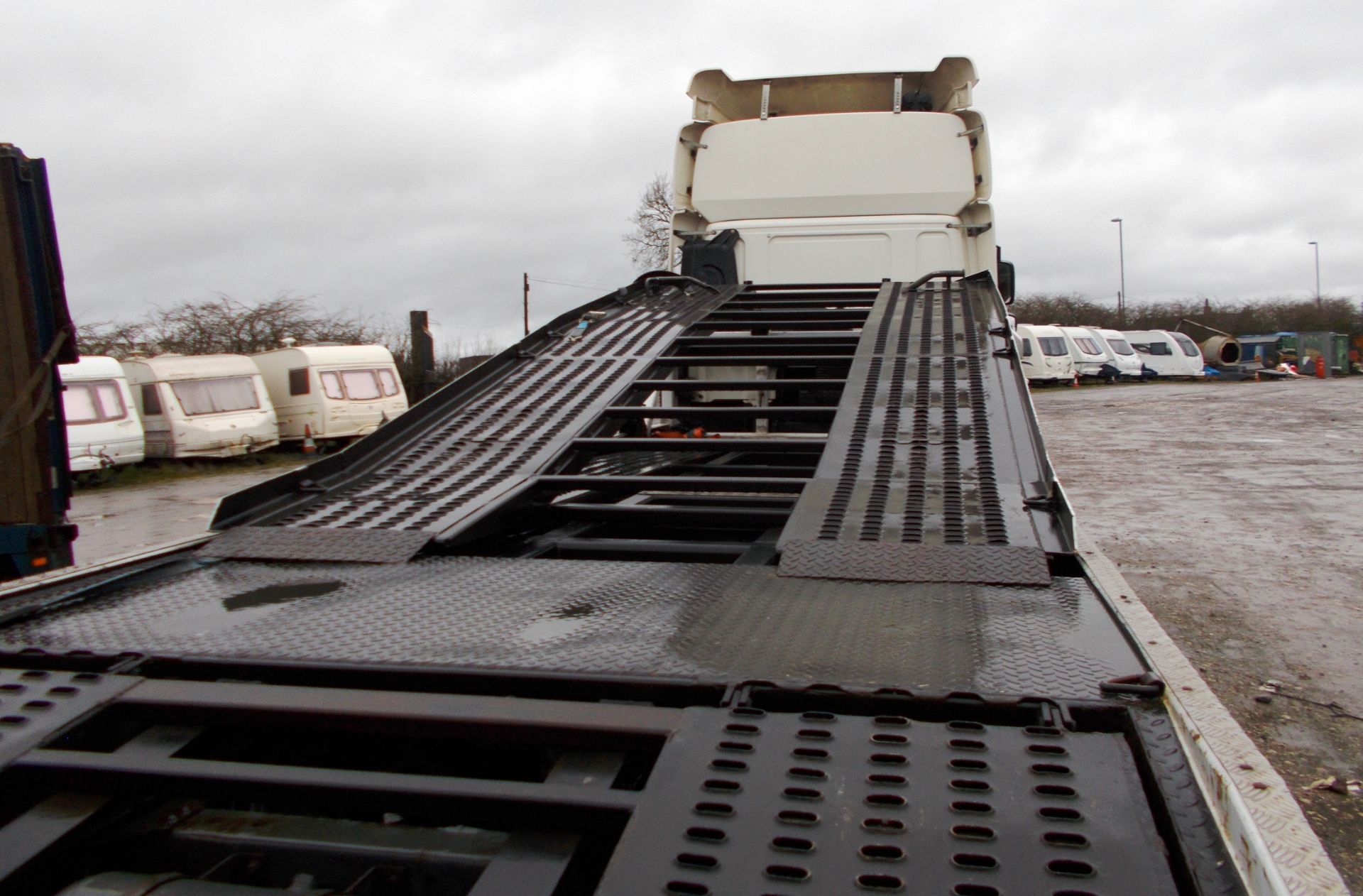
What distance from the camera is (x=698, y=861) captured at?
4.31 feet

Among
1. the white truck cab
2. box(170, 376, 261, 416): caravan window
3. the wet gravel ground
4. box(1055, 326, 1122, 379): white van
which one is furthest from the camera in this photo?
box(1055, 326, 1122, 379): white van

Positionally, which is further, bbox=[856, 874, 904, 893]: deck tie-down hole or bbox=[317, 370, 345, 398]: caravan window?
bbox=[317, 370, 345, 398]: caravan window

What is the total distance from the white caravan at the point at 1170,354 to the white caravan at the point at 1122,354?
961 mm

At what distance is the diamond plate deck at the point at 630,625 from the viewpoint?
72.9 inches

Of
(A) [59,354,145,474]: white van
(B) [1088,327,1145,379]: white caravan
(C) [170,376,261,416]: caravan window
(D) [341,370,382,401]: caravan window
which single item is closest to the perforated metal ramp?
(A) [59,354,145,474]: white van

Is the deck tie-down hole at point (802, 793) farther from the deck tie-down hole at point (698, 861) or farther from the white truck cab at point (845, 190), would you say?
the white truck cab at point (845, 190)

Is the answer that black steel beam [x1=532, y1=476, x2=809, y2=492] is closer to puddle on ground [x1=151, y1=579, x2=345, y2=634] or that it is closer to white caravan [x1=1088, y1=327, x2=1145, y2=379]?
puddle on ground [x1=151, y1=579, x2=345, y2=634]

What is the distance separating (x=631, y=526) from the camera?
4.26m

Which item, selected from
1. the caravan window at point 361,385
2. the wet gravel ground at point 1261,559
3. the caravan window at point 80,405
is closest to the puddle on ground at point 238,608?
the wet gravel ground at point 1261,559

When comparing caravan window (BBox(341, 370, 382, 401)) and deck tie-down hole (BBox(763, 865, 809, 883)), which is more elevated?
caravan window (BBox(341, 370, 382, 401))

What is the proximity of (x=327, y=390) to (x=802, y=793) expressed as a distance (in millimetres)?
20972

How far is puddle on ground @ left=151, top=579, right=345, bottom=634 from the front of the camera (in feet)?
7.30

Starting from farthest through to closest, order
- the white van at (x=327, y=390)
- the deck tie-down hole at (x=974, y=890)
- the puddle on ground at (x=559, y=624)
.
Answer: the white van at (x=327, y=390)
the puddle on ground at (x=559, y=624)
the deck tie-down hole at (x=974, y=890)

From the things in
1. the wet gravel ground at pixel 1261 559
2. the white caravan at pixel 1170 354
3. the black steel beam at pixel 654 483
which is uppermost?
the black steel beam at pixel 654 483
